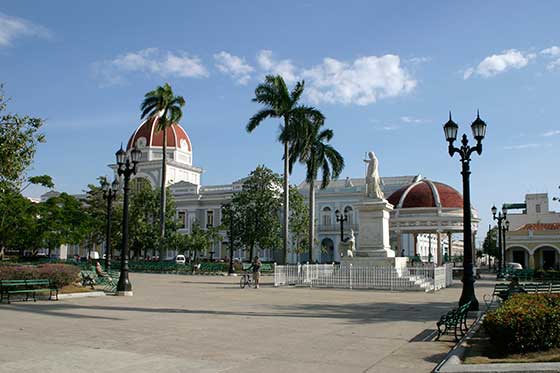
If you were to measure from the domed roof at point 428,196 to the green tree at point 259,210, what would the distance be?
12458mm

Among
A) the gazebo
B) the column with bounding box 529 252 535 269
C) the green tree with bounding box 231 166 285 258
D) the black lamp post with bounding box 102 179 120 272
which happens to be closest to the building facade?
the column with bounding box 529 252 535 269

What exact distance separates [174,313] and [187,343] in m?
4.96

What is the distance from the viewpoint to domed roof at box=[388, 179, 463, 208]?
171 ft

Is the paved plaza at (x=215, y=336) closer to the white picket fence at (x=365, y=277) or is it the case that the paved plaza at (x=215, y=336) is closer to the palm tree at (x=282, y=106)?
the white picket fence at (x=365, y=277)

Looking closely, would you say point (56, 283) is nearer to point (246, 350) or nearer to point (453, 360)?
point (246, 350)

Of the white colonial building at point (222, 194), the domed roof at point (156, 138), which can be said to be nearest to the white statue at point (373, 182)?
the white colonial building at point (222, 194)

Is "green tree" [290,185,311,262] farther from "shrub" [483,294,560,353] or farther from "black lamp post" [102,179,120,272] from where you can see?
"shrub" [483,294,560,353]

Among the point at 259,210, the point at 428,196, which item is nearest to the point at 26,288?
the point at 259,210

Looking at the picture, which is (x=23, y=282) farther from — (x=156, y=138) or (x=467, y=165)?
(x=156, y=138)

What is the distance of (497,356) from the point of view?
8281 mm

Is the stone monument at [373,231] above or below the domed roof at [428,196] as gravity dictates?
below

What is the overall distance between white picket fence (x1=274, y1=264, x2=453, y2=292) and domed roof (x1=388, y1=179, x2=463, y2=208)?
2377cm

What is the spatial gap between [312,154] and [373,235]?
509 inches

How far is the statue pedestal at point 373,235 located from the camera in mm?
27328
